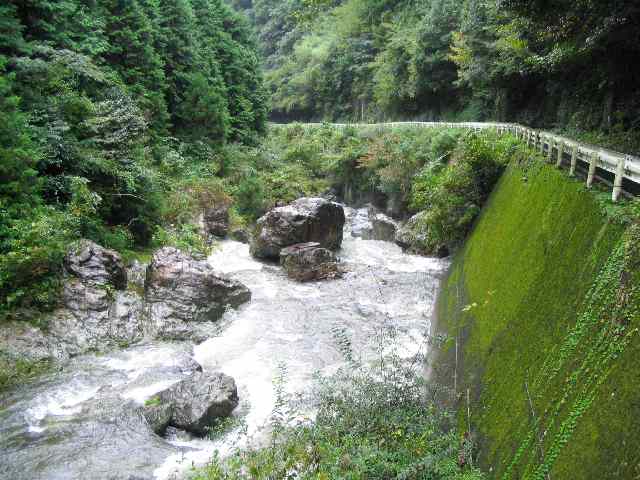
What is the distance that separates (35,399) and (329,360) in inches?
242

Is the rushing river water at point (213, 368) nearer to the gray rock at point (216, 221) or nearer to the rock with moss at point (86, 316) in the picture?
the rock with moss at point (86, 316)

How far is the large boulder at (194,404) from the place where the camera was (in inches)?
323

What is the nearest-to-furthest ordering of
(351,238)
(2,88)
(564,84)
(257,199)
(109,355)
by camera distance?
(109,355) < (2,88) < (564,84) < (351,238) < (257,199)

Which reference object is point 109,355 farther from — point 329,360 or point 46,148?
point 46,148

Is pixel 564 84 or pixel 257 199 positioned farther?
pixel 257 199

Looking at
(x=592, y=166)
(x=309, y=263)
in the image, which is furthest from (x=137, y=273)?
(x=592, y=166)

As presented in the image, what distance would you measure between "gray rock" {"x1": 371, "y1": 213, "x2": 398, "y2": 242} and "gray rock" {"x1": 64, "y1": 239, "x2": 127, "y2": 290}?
13.4 m

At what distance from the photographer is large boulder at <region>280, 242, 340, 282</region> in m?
16.5

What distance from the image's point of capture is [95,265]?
12359 millimetres

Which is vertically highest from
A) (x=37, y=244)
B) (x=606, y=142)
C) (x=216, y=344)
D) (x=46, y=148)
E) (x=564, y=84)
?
(x=564, y=84)

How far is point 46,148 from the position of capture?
13.3 m

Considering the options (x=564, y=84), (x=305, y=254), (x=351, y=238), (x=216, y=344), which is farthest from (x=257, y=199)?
(x=564, y=84)

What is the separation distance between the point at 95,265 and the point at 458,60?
76.8ft

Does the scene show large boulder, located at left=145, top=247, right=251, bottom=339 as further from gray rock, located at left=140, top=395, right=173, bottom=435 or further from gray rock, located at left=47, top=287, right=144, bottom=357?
gray rock, located at left=140, top=395, right=173, bottom=435
